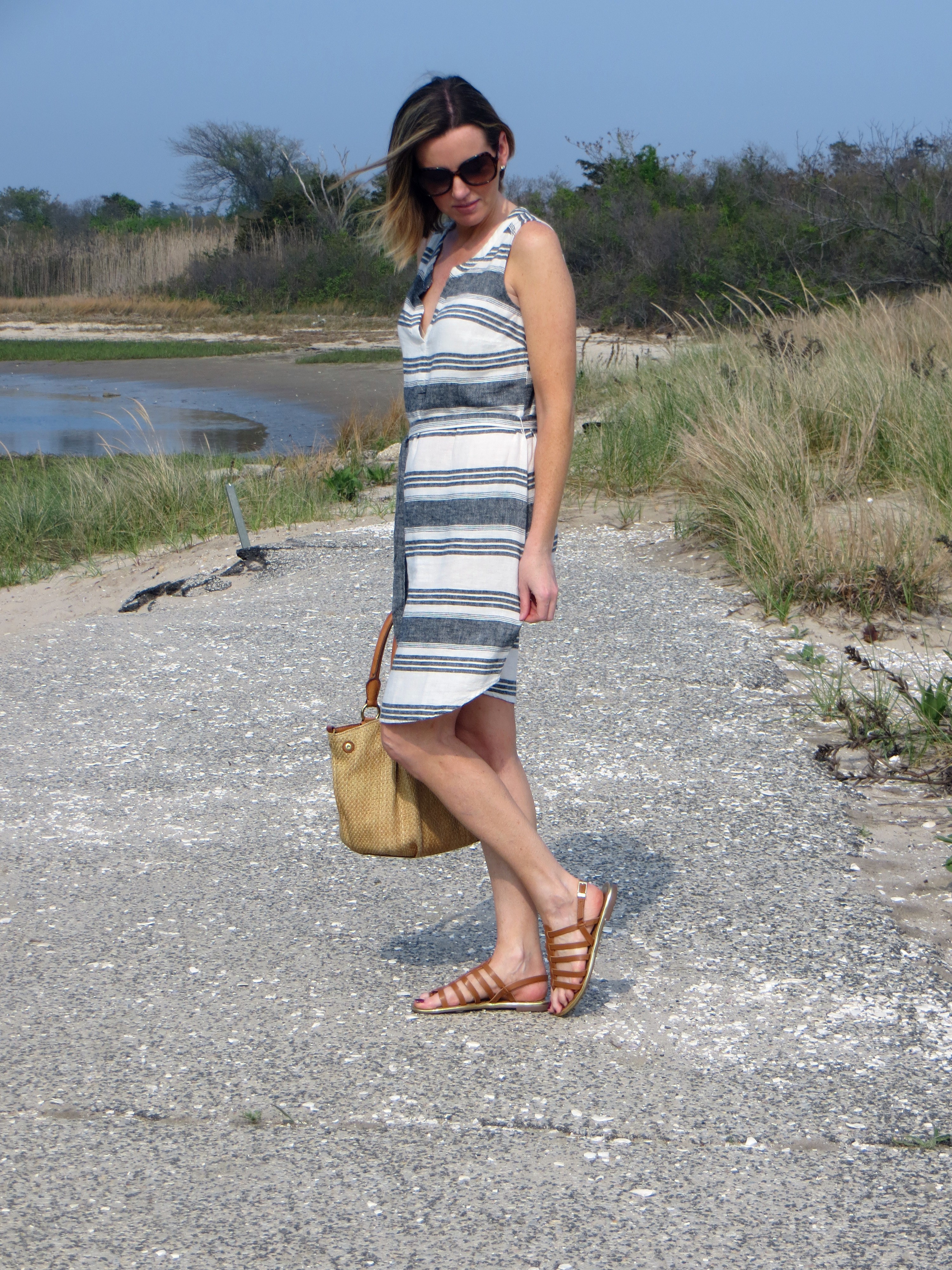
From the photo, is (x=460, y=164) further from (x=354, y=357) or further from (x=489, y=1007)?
(x=354, y=357)

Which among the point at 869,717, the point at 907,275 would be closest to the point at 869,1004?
the point at 869,717

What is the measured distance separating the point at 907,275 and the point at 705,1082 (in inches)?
576

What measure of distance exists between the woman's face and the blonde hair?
0.04 ft

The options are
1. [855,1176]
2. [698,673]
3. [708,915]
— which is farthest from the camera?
[698,673]

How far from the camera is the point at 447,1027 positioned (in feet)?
8.61

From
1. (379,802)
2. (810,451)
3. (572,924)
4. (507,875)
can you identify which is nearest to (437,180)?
(379,802)

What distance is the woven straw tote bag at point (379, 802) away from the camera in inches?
98.5

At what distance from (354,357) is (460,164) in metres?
24.1

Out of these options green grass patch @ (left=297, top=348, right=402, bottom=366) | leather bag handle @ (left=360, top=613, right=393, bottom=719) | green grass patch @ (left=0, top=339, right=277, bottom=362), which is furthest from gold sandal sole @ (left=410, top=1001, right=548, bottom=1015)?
green grass patch @ (left=0, top=339, right=277, bottom=362)

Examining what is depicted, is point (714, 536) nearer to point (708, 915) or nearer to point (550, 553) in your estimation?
point (708, 915)

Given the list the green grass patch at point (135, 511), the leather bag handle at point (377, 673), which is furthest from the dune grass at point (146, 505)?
the leather bag handle at point (377, 673)

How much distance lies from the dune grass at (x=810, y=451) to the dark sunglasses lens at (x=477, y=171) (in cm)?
331

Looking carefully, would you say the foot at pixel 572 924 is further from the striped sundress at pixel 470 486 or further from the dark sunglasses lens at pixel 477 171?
the dark sunglasses lens at pixel 477 171

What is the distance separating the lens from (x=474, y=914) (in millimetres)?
3219
